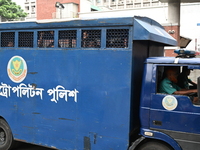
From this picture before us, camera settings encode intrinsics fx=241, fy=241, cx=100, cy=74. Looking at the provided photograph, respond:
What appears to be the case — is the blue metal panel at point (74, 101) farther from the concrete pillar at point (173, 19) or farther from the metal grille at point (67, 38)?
the concrete pillar at point (173, 19)

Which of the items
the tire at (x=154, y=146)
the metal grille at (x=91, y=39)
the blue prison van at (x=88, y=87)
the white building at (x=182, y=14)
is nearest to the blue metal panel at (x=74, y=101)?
the blue prison van at (x=88, y=87)

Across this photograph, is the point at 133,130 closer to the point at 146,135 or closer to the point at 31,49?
the point at 146,135

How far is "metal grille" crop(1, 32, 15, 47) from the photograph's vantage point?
209 inches

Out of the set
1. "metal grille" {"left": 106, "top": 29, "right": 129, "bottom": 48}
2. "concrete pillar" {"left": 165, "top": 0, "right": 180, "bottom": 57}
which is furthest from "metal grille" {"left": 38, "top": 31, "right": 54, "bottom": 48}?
"concrete pillar" {"left": 165, "top": 0, "right": 180, "bottom": 57}

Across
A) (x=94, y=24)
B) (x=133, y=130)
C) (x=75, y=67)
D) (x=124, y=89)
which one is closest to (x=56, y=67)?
(x=75, y=67)

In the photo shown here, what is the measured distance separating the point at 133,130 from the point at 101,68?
123 cm

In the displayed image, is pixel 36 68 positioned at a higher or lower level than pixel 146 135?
higher

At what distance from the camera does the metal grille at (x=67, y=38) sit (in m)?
4.57

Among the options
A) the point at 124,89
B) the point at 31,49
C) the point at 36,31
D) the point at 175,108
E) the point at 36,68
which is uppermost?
the point at 36,31

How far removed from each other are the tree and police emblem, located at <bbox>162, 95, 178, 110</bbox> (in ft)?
143

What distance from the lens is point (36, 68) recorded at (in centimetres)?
492

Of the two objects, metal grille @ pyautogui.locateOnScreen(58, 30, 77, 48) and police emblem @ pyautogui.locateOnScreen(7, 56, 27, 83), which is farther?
police emblem @ pyautogui.locateOnScreen(7, 56, 27, 83)

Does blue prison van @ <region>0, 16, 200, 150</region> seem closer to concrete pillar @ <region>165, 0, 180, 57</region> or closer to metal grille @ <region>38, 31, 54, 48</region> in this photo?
metal grille @ <region>38, 31, 54, 48</region>

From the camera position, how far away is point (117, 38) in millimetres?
4176
